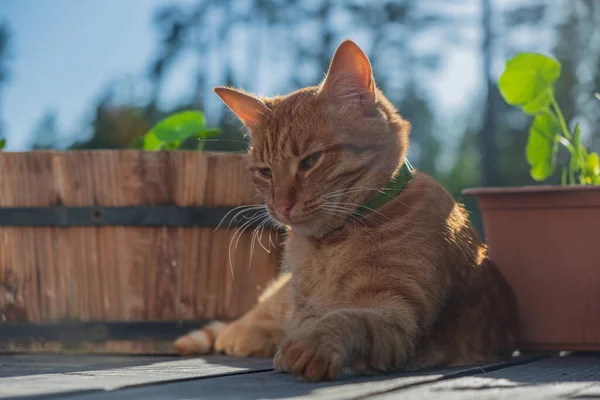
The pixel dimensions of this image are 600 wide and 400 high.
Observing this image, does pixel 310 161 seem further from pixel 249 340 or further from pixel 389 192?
pixel 249 340

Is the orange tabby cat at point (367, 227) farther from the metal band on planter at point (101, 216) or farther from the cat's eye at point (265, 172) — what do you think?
the metal band on planter at point (101, 216)

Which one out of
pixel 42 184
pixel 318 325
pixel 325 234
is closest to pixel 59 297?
pixel 42 184

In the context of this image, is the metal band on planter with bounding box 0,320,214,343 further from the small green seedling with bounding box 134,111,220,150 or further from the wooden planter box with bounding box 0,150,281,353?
the small green seedling with bounding box 134,111,220,150

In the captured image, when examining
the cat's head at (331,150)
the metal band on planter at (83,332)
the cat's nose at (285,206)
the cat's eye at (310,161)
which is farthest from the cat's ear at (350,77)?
the metal band on planter at (83,332)

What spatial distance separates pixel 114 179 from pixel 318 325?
1.42 metres

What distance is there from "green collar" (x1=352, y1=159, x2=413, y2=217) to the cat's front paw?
640 mm

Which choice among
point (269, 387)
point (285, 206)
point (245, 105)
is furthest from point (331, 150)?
point (269, 387)

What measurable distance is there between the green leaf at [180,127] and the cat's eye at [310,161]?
3.43ft

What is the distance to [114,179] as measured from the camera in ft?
9.70

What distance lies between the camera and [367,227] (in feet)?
7.52

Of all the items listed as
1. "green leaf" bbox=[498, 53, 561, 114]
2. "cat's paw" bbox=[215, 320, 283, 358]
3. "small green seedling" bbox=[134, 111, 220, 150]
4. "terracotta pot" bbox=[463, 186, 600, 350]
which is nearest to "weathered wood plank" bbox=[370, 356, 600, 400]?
"terracotta pot" bbox=[463, 186, 600, 350]

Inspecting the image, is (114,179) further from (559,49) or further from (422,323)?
(559,49)

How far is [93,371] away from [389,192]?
1.00 metres

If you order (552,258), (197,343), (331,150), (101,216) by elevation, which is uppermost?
(331,150)
